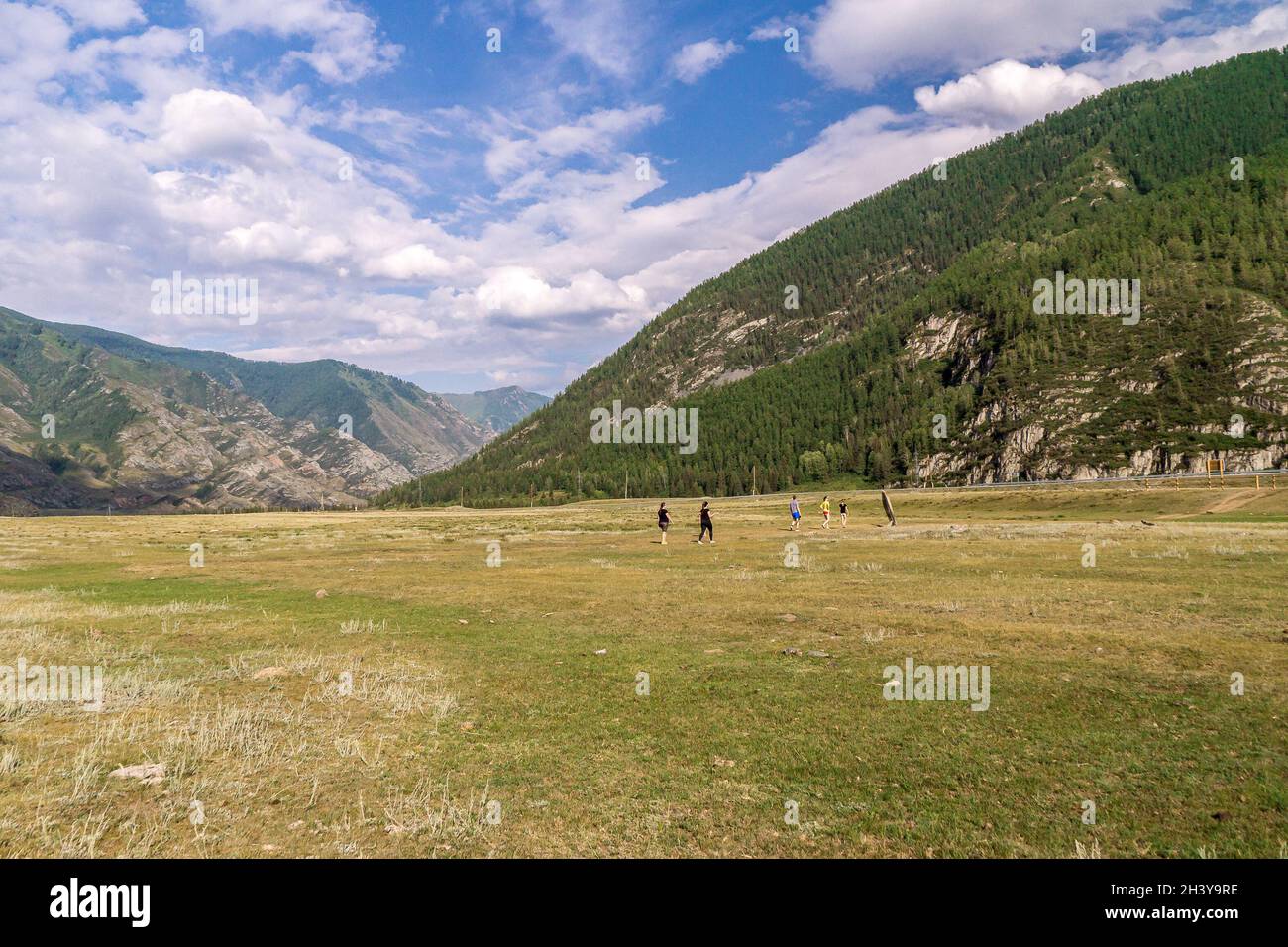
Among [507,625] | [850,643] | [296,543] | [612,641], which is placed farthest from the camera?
[296,543]

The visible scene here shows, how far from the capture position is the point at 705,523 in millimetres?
47688

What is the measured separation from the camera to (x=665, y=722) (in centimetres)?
1154

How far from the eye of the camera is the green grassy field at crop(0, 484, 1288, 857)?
299 inches

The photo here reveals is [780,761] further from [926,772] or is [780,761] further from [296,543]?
[296,543]

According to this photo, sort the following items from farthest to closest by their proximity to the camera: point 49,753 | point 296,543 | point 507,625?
point 296,543 → point 507,625 → point 49,753

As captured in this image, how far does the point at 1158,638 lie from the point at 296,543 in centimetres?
6579

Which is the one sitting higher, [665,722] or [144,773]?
[144,773]

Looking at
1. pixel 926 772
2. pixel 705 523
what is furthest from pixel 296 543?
pixel 926 772

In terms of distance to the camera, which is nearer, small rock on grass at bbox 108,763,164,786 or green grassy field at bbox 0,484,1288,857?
green grassy field at bbox 0,484,1288,857

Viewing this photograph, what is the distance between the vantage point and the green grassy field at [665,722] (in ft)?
25.0

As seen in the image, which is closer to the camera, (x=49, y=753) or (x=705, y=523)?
(x=49, y=753)

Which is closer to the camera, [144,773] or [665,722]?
[144,773]

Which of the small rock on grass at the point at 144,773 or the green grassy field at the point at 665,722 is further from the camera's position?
the small rock on grass at the point at 144,773
